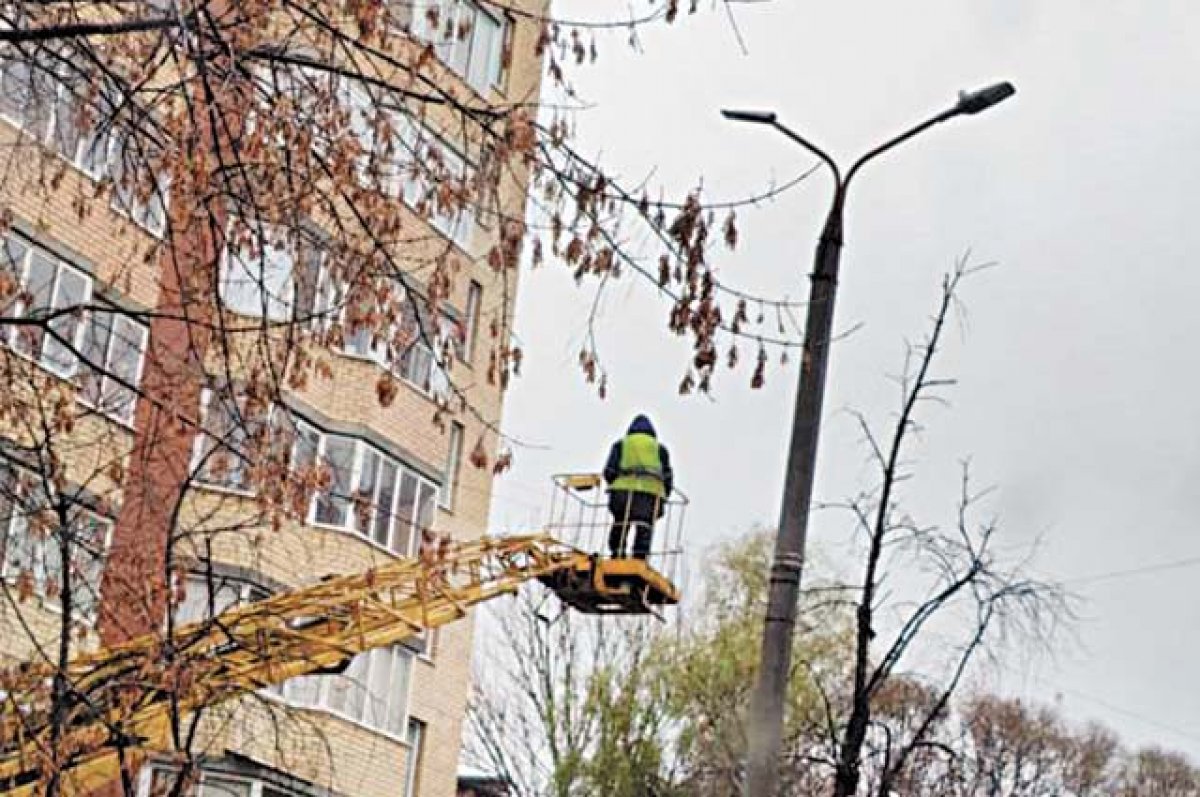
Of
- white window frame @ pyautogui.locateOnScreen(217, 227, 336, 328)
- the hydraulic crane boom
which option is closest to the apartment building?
white window frame @ pyautogui.locateOnScreen(217, 227, 336, 328)

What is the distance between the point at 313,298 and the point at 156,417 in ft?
6.53

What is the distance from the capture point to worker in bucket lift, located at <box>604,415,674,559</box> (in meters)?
25.2

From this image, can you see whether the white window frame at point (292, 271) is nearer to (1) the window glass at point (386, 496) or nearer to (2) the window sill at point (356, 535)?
(2) the window sill at point (356, 535)

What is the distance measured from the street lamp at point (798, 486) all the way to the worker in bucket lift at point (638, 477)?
11584 mm

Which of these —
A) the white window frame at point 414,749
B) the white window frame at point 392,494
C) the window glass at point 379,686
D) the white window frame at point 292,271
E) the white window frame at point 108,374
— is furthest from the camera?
the white window frame at point 414,749

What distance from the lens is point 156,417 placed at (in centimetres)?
1262

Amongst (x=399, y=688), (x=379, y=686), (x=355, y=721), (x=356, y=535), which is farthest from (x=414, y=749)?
(x=356, y=535)

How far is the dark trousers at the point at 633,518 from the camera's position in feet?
83.6

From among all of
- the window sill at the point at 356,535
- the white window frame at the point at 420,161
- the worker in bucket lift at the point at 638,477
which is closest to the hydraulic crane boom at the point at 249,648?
the worker in bucket lift at the point at 638,477

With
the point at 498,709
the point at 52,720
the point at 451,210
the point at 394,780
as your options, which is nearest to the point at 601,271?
the point at 451,210

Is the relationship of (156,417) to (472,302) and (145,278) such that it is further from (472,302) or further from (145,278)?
(472,302)

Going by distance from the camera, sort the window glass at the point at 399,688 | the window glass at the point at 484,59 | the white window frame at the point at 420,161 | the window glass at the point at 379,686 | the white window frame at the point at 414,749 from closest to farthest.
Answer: the white window frame at the point at 420,161 < the window glass at the point at 379,686 < the window glass at the point at 399,688 < the white window frame at the point at 414,749 < the window glass at the point at 484,59

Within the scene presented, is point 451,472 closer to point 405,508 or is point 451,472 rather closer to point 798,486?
point 405,508

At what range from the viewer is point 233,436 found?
39.6 feet
